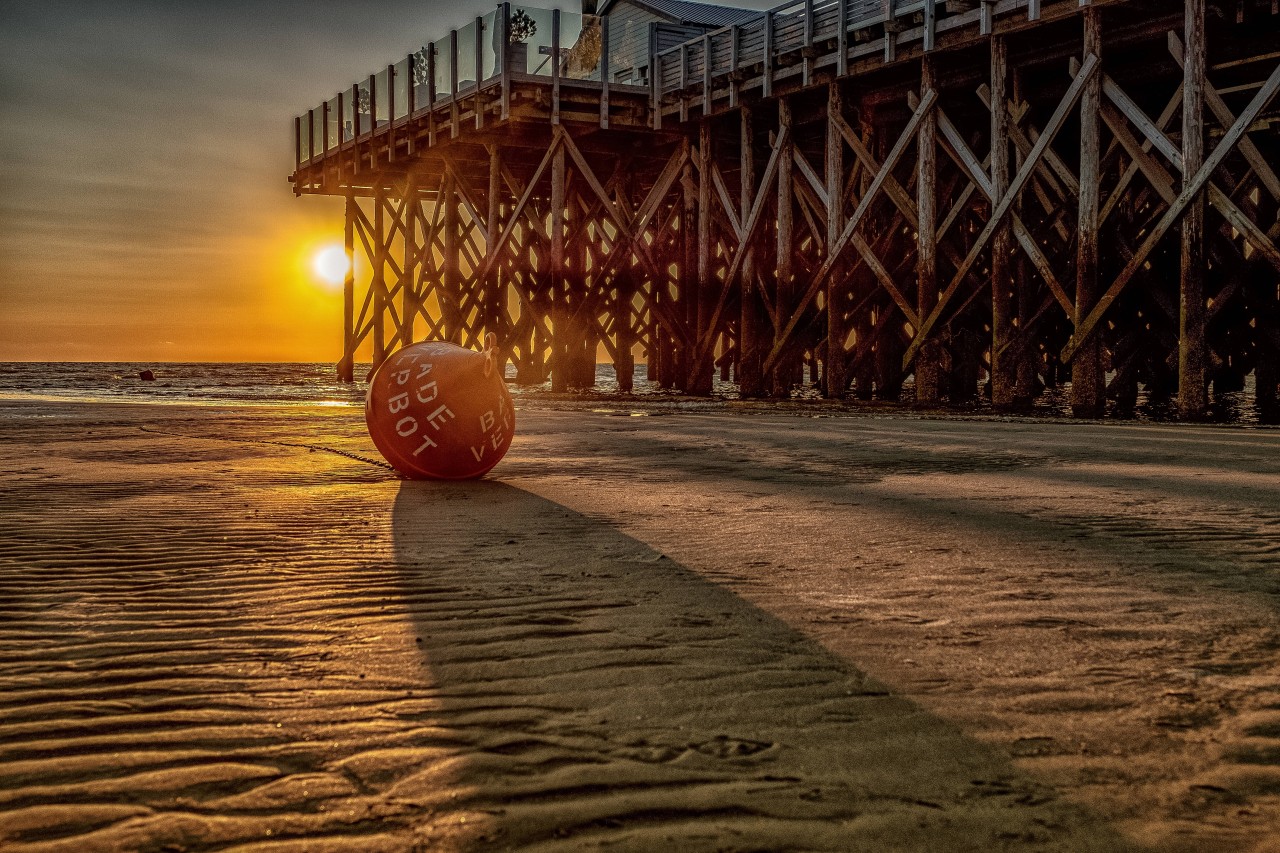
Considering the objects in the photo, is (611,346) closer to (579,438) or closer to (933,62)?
(933,62)

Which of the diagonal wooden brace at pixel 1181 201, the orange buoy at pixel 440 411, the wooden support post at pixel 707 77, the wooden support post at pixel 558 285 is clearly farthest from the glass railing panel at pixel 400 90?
the orange buoy at pixel 440 411

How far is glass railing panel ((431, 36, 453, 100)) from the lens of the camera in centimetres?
2221

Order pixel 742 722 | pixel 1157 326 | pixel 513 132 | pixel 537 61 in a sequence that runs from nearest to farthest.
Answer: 1. pixel 742 722
2. pixel 1157 326
3. pixel 537 61
4. pixel 513 132

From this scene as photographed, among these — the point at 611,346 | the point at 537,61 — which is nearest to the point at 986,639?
the point at 537,61

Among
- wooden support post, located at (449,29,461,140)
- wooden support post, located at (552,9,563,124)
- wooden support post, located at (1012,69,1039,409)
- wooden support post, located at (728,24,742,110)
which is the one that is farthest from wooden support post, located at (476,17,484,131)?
wooden support post, located at (1012,69,1039,409)

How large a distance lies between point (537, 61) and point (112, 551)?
58.1ft

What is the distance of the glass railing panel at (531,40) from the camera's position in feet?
67.7

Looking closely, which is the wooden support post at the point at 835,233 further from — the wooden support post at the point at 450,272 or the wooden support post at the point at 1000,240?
the wooden support post at the point at 450,272

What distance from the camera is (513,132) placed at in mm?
22391

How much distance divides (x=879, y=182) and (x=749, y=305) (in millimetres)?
3754

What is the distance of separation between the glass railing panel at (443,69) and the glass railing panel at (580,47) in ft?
8.36

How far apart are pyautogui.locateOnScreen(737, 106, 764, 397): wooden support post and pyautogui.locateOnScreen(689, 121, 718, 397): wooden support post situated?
803 millimetres

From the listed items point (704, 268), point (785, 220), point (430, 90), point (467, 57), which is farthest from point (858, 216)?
point (430, 90)

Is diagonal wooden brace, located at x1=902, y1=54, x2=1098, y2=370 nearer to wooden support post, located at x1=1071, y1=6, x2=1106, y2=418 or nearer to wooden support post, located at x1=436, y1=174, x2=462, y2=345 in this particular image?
wooden support post, located at x1=1071, y1=6, x2=1106, y2=418
